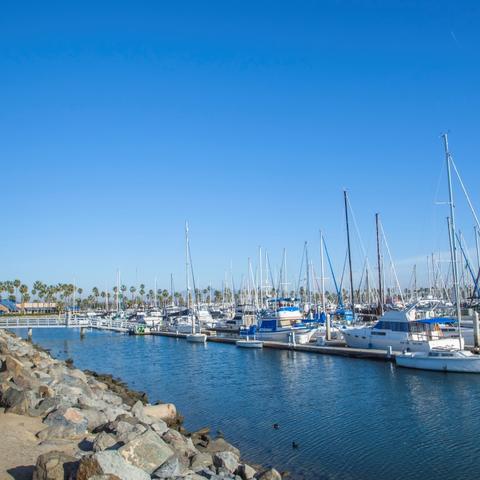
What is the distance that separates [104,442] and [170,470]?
6.56 feet

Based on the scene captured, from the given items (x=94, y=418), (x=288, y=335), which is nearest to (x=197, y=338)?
(x=288, y=335)

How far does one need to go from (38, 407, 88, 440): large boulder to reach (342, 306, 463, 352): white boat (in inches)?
1214

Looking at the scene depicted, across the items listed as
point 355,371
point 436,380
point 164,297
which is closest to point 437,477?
point 436,380

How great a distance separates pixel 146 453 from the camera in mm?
12078

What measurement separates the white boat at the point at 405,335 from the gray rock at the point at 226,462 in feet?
93.7

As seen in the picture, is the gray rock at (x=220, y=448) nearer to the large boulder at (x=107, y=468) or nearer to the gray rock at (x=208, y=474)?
the gray rock at (x=208, y=474)

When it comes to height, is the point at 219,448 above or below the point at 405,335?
below

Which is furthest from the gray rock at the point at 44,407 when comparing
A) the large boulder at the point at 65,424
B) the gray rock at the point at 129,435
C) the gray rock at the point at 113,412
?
the gray rock at the point at 129,435

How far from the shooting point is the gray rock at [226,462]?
1435cm

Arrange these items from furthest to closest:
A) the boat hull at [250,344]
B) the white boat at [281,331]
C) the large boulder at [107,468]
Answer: the boat hull at [250,344]
the white boat at [281,331]
the large boulder at [107,468]

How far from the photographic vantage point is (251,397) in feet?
102

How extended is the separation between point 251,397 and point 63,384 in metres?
11.8

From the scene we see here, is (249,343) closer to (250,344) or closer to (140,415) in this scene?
(250,344)

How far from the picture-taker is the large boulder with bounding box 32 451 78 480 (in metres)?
9.91
